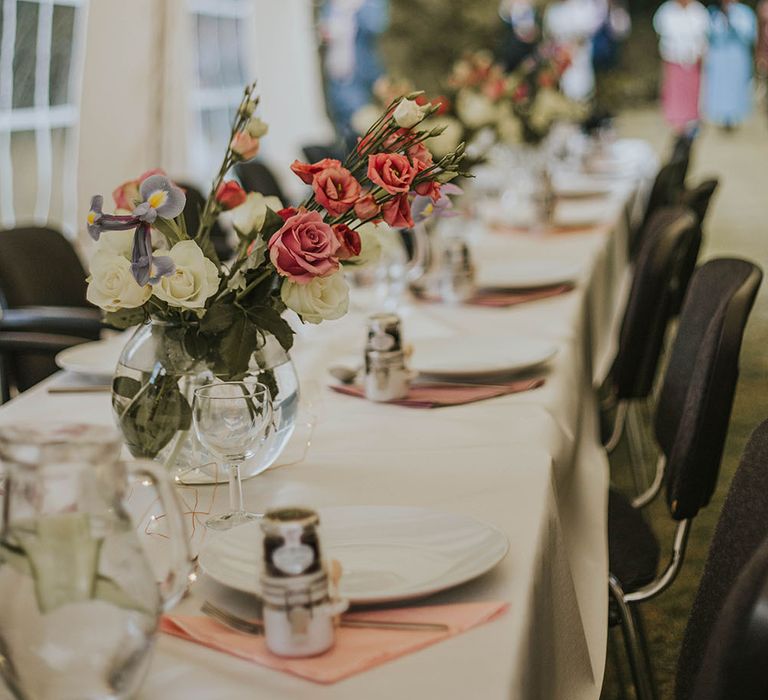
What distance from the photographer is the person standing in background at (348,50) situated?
30.7 feet

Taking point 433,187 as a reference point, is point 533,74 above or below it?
above

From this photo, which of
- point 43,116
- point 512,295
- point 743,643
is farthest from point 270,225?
point 43,116

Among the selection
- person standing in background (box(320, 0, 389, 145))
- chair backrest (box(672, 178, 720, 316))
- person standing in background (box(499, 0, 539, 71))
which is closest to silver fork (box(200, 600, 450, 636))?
chair backrest (box(672, 178, 720, 316))

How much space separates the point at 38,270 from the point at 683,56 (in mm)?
15513

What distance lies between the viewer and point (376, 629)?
1.04m

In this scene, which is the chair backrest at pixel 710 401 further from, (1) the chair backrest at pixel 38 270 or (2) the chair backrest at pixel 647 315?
(1) the chair backrest at pixel 38 270

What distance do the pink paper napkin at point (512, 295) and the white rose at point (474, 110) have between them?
1.55 metres

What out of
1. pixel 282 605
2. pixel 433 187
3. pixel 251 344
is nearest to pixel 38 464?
pixel 282 605

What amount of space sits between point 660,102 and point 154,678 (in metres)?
20.4

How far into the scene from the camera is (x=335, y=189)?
1410mm

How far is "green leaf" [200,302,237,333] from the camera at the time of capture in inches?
55.6

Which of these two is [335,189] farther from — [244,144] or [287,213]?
[244,144]

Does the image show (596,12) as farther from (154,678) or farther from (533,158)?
(154,678)

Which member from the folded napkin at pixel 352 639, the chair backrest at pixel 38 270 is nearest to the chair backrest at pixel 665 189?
the chair backrest at pixel 38 270
